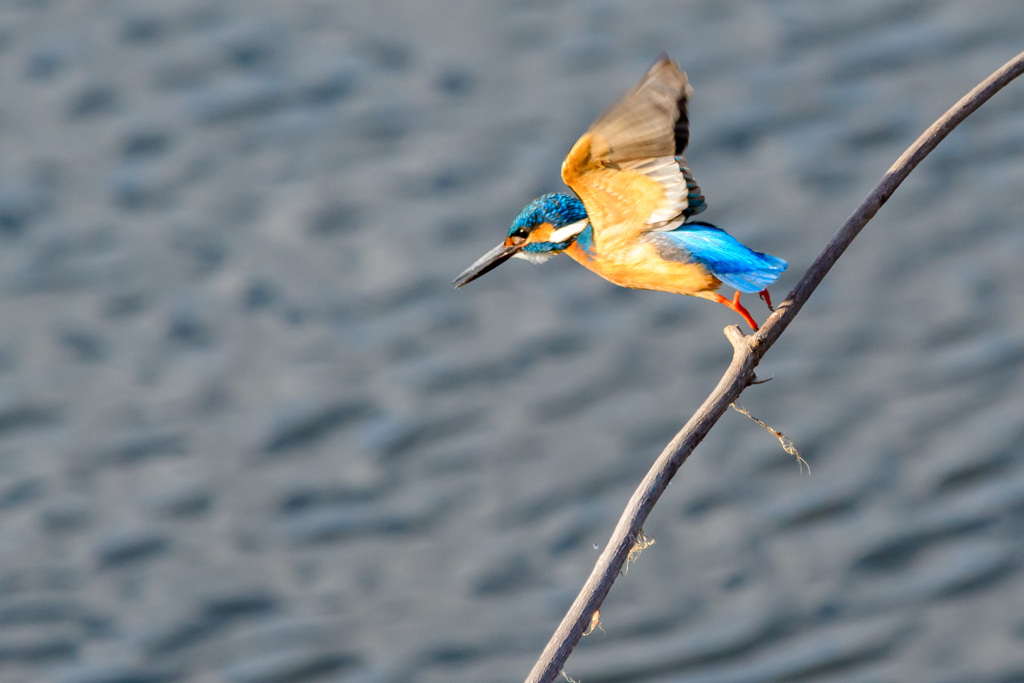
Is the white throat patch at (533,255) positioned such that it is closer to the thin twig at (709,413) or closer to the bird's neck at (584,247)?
the bird's neck at (584,247)

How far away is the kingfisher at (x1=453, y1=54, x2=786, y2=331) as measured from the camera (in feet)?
8.75

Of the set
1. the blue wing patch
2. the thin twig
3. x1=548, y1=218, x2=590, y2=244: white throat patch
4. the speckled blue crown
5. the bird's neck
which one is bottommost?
the thin twig

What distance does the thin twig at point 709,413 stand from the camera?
2.42 meters

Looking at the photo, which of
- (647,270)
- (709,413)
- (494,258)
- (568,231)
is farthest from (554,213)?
(709,413)

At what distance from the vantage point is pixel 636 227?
2779 millimetres

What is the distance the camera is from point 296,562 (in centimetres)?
663

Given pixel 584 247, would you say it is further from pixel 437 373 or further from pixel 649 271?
pixel 437 373

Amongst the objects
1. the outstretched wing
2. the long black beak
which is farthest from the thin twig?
the long black beak

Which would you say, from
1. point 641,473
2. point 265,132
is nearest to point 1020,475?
point 641,473

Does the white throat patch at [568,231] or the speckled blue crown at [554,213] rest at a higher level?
the speckled blue crown at [554,213]

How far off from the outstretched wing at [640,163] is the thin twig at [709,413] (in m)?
0.29

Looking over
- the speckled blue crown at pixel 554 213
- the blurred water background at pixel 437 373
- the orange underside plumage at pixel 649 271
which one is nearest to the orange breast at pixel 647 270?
the orange underside plumage at pixel 649 271

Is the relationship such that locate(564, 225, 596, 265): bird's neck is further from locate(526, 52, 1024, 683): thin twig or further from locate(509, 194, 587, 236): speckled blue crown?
locate(526, 52, 1024, 683): thin twig

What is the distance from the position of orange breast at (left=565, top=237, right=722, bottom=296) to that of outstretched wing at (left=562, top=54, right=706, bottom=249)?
45 mm
